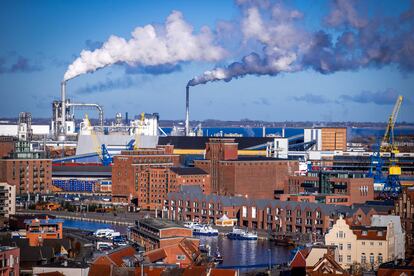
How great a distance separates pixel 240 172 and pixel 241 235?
8.34 meters

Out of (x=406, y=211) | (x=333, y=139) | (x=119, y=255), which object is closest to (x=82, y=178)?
(x=333, y=139)

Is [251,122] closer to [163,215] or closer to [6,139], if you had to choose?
[6,139]

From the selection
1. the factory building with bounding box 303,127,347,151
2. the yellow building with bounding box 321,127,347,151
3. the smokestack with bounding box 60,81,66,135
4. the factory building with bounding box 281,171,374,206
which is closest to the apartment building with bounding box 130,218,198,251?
the factory building with bounding box 281,171,374,206

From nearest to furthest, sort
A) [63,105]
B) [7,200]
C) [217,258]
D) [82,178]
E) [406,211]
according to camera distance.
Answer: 1. [217,258]
2. [406,211]
3. [7,200]
4. [82,178]
5. [63,105]

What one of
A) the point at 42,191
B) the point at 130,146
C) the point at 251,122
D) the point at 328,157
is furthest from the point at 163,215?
the point at 251,122

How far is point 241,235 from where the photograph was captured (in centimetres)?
3097

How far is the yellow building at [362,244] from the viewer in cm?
2228

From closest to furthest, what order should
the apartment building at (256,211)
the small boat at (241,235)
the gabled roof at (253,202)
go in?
the small boat at (241,235) → the gabled roof at (253,202) → the apartment building at (256,211)

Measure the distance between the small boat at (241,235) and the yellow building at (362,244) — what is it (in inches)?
323

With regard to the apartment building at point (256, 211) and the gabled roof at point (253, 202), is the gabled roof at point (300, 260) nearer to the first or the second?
the gabled roof at point (253, 202)

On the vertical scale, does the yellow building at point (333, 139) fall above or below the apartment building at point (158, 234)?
above

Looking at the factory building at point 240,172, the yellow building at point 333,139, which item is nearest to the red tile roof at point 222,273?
the factory building at point 240,172

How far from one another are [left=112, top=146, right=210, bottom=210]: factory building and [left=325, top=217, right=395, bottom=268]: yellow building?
16.0m

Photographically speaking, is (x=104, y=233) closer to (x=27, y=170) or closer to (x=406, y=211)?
(x=406, y=211)
